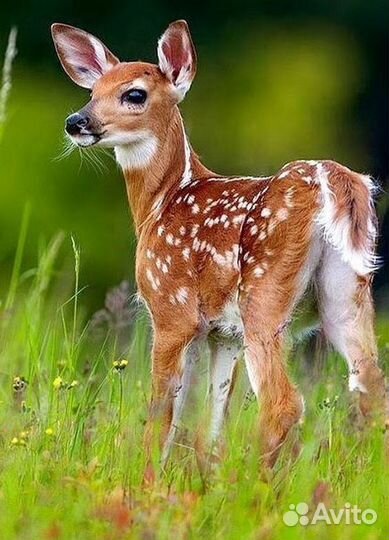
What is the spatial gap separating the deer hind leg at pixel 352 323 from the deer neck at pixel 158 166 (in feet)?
2.54

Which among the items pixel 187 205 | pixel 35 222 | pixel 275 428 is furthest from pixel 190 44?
pixel 35 222

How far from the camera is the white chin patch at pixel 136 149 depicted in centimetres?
625

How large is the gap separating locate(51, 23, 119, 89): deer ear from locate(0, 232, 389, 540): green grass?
0.57m

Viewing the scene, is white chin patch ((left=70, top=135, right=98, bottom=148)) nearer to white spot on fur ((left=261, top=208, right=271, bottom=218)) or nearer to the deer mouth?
the deer mouth

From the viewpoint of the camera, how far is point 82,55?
21.6 ft

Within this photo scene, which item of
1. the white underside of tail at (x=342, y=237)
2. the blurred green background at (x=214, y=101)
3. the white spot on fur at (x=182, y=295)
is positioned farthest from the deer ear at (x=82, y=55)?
the blurred green background at (x=214, y=101)

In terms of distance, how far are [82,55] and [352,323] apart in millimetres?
1372

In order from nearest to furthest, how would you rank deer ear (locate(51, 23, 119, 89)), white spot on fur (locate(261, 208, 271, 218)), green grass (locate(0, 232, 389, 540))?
green grass (locate(0, 232, 389, 540)) → white spot on fur (locate(261, 208, 271, 218)) → deer ear (locate(51, 23, 119, 89))

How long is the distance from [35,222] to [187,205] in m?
7.22

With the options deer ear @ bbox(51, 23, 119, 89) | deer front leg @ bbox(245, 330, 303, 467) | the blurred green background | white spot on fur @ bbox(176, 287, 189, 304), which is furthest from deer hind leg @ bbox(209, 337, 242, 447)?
the blurred green background

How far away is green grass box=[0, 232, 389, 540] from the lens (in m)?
4.95

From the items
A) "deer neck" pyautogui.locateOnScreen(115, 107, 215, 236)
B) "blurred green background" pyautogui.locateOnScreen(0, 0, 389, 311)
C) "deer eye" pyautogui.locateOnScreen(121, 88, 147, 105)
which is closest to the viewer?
"deer eye" pyautogui.locateOnScreen(121, 88, 147, 105)

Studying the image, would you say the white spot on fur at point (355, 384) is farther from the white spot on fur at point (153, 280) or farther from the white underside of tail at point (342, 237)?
the white spot on fur at point (153, 280)

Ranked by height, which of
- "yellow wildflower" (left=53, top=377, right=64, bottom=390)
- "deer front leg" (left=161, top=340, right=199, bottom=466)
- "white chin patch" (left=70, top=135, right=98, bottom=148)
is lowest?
"deer front leg" (left=161, top=340, right=199, bottom=466)
